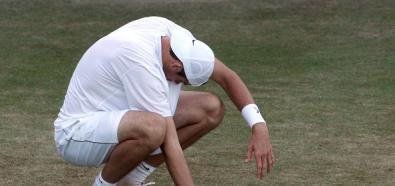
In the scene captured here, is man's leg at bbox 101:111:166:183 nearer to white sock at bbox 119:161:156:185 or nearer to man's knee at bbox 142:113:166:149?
man's knee at bbox 142:113:166:149

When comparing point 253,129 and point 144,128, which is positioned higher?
point 144,128

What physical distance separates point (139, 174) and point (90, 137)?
49cm

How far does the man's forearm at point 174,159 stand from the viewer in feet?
14.7

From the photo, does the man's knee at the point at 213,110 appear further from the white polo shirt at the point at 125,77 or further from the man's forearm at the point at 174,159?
the man's forearm at the point at 174,159

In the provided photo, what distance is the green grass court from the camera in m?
6.06

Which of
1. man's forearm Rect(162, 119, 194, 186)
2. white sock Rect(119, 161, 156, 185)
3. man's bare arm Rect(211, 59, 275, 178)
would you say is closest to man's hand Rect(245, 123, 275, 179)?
man's bare arm Rect(211, 59, 275, 178)

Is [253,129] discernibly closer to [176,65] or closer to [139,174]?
[176,65]

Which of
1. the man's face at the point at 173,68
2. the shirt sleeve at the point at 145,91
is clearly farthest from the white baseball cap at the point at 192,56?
the shirt sleeve at the point at 145,91

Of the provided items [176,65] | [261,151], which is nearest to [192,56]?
[176,65]

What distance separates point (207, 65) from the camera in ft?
16.0

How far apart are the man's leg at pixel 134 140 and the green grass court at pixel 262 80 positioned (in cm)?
85

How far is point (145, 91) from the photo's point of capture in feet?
15.0

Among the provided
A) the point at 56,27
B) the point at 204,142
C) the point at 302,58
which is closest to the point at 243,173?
the point at 204,142

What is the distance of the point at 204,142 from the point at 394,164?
4.63ft
